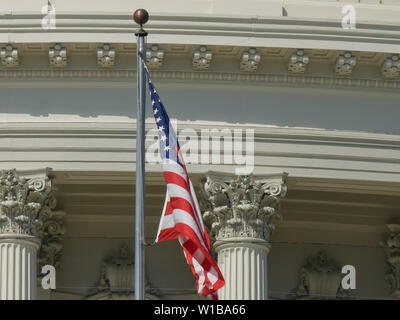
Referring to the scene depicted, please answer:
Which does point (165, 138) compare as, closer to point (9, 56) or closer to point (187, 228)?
point (187, 228)

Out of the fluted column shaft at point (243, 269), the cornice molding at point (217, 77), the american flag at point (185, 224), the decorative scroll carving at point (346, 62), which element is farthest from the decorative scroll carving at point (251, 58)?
the american flag at point (185, 224)

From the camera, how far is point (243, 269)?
4797 centimetres

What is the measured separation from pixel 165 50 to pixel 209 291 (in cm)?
839

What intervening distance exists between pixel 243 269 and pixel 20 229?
4636mm

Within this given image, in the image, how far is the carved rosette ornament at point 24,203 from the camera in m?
47.8

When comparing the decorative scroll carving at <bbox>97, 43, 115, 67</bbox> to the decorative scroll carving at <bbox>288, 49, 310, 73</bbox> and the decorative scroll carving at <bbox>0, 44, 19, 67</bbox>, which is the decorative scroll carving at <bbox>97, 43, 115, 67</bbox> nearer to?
the decorative scroll carving at <bbox>0, 44, 19, 67</bbox>

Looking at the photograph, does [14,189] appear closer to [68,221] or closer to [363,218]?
[68,221]

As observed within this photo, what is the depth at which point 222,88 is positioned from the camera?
162 feet

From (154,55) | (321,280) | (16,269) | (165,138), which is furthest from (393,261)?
(165,138)

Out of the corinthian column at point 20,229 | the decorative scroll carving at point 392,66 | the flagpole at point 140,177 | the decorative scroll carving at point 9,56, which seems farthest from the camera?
the decorative scroll carving at point 392,66

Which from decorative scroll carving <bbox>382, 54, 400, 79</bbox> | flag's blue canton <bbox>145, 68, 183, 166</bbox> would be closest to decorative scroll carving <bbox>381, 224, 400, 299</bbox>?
decorative scroll carving <bbox>382, 54, 400, 79</bbox>

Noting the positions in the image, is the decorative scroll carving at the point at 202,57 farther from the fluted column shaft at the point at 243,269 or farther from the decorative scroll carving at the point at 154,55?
the fluted column shaft at the point at 243,269

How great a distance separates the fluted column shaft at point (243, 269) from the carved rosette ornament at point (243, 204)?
Result: 0.21 metres
